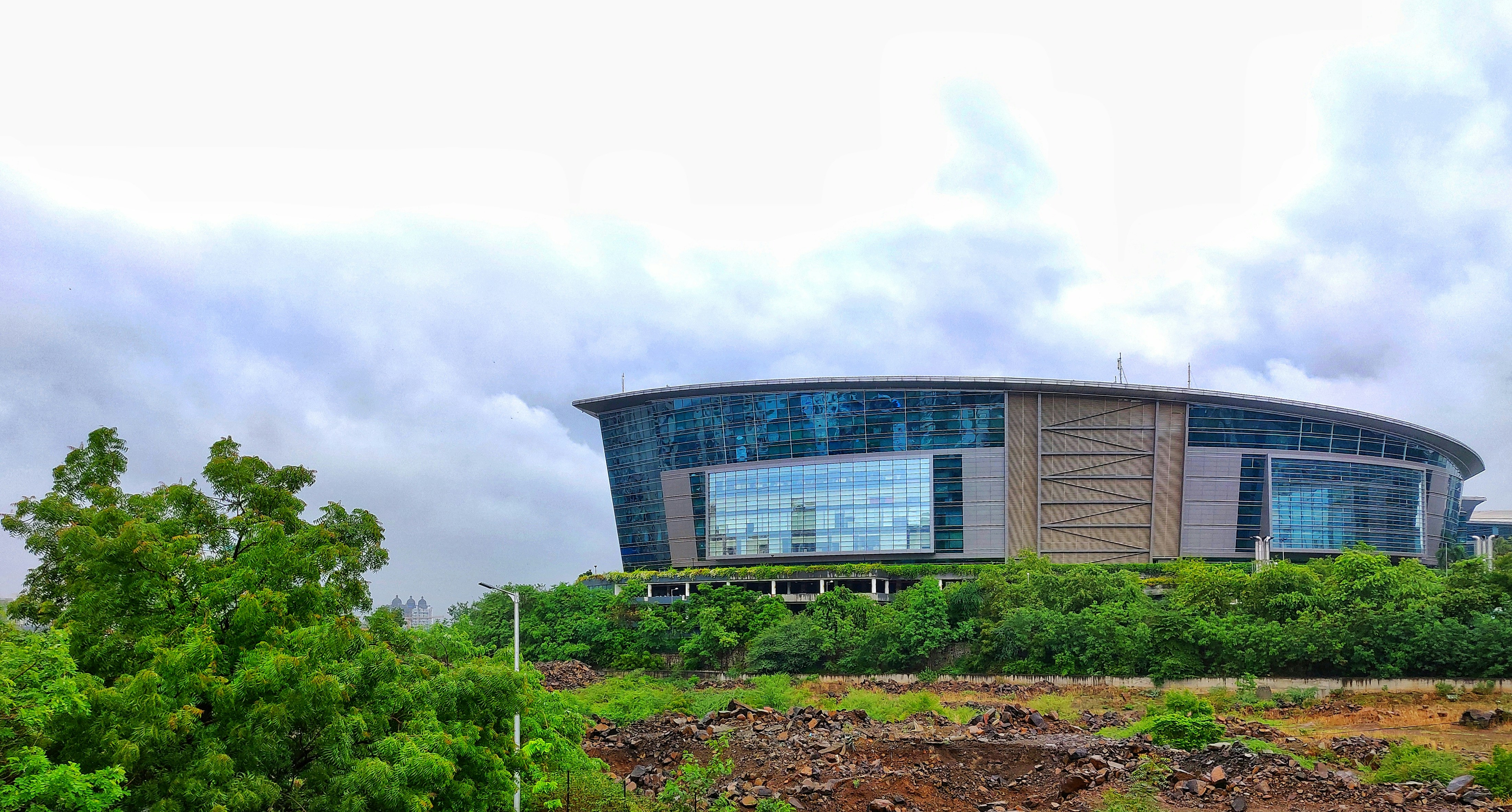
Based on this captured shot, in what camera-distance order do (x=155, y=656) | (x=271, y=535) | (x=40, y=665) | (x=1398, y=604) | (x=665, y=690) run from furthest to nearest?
(x=665, y=690) < (x=1398, y=604) < (x=271, y=535) < (x=155, y=656) < (x=40, y=665)

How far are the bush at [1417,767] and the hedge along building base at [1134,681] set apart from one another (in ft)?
72.7

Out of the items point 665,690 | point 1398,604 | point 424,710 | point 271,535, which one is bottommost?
point 665,690

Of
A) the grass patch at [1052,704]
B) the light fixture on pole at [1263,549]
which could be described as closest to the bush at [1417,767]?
the grass patch at [1052,704]

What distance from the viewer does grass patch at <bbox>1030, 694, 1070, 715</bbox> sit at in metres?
43.3

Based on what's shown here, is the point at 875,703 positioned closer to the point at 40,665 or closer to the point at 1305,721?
the point at 1305,721

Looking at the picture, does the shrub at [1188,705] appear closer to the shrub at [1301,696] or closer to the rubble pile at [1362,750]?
the rubble pile at [1362,750]

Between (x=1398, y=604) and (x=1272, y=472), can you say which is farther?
(x=1272, y=472)

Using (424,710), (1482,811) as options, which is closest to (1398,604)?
(1482,811)

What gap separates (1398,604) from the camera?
157 feet

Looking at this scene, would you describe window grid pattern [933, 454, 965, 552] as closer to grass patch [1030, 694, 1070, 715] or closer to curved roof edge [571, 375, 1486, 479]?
curved roof edge [571, 375, 1486, 479]

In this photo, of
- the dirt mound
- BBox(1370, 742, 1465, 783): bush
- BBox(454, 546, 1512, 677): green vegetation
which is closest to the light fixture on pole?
BBox(454, 546, 1512, 677): green vegetation

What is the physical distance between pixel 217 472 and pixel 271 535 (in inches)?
103

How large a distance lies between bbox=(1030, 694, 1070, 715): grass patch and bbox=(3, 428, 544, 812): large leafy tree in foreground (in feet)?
96.2

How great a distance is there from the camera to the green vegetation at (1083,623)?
4703cm
